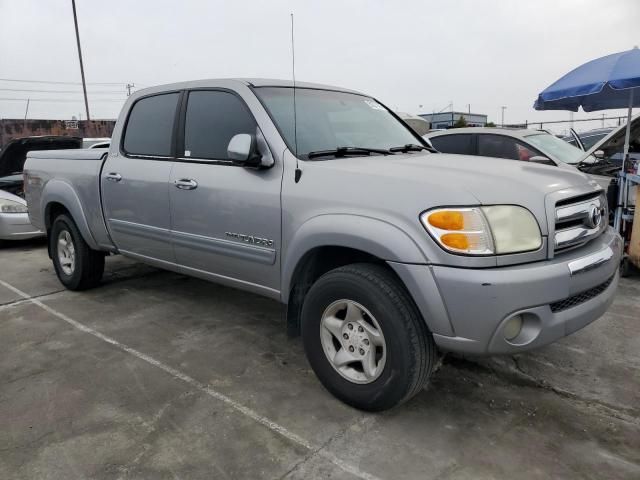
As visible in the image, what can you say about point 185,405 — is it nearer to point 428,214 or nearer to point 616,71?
point 428,214

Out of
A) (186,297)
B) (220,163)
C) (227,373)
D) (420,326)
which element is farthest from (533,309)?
(186,297)

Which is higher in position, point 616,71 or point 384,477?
point 616,71

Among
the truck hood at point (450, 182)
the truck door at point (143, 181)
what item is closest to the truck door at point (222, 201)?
the truck door at point (143, 181)

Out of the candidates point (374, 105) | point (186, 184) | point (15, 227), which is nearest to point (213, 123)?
point (186, 184)

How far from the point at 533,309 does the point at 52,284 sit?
16.2 feet

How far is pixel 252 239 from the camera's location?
3.24m

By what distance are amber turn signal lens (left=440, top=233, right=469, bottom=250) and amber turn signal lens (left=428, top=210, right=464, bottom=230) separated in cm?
3

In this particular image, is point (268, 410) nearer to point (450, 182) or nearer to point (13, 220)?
point (450, 182)

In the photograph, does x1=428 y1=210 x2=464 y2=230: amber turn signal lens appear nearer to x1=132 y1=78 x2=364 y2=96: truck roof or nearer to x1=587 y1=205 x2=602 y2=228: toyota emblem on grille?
x1=587 y1=205 x2=602 y2=228: toyota emblem on grille

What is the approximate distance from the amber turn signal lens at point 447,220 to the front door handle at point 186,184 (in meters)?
1.78

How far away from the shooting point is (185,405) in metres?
2.92

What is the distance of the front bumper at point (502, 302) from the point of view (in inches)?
90.8

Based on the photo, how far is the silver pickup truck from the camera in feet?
7.82

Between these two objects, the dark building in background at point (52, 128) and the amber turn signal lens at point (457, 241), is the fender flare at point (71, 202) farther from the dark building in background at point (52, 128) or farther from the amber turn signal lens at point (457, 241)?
the dark building in background at point (52, 128)
